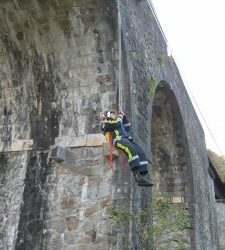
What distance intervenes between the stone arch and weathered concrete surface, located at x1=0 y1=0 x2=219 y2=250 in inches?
Answer: 136

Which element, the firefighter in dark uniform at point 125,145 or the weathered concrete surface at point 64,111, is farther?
the weathered concrete surface at point 64,111

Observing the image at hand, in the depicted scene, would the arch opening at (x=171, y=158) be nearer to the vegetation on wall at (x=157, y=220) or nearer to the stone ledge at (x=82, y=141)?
the stone ledge at (x=82, y=141)

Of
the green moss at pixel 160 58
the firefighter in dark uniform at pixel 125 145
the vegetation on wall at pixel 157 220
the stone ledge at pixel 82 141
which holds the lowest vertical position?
the vegetation on wall at pixel 157 220

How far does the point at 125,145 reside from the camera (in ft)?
17.6

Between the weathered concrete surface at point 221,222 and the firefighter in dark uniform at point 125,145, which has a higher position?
the weathered concrete surface at point 221,222

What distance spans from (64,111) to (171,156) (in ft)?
17.6

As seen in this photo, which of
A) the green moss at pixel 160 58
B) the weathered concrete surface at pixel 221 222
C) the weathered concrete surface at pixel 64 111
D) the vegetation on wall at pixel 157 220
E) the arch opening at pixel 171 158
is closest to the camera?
the vegetation on wall at pixel 157 220

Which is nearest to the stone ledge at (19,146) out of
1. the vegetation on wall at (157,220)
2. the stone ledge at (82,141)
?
the stone ledge at (82,141)

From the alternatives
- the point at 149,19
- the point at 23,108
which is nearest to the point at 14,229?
the point at 23,108

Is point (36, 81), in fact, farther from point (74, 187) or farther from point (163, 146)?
point (163, 146)

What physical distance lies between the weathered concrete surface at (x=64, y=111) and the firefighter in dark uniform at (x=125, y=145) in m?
0.78

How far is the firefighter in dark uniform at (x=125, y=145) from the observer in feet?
17.1

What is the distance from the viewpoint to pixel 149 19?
8.77 m

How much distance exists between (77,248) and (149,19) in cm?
504
